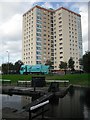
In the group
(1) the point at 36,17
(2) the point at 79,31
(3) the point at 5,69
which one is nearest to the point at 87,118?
(3) the point at 5,69

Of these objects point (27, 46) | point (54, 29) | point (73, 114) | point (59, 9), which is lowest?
point (73, 114)

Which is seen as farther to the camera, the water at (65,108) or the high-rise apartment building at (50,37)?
the high-rise apartment building at (50,37)

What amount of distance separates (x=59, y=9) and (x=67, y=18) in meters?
6.56

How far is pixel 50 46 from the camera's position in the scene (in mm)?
99812

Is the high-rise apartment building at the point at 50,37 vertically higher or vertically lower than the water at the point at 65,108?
higher

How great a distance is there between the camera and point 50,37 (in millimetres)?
101125

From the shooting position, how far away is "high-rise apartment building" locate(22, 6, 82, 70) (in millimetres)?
93688

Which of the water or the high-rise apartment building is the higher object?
the high-rise apartment building

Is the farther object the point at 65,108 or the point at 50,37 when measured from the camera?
the point at 50,37

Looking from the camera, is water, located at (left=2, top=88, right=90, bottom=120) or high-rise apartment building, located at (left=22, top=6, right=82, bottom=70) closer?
water, located at (left=2, top=88, right=90, bottom=120)

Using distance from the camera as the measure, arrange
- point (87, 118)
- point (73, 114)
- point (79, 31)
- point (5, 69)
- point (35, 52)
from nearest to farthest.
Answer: point (87, 118), point (73, 114), point (5, 69), point (35, 52), point (79, 31)

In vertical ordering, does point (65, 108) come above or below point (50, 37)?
below

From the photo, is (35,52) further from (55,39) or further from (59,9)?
(59,9)

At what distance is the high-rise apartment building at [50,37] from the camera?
3688 inches
